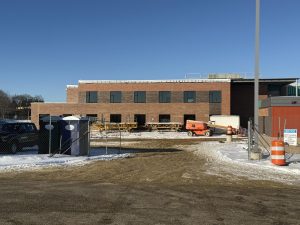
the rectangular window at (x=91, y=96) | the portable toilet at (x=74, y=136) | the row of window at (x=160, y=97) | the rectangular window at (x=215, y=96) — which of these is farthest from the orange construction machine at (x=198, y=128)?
the portable toilet at (x=74, y=136)

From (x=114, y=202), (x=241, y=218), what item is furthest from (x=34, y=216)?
(x=241, y=218)

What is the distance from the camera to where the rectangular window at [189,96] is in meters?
62.3

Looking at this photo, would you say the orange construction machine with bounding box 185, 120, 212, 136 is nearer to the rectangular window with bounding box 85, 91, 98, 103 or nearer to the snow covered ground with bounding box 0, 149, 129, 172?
the rectangular window with bounding box 85, 91, 98, 103

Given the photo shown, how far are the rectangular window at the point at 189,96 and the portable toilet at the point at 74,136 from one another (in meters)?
42.1

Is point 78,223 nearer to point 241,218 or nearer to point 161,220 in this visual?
point 161,220

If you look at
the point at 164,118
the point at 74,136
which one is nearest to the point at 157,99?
the point at 164,118

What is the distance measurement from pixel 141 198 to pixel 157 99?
5293cm

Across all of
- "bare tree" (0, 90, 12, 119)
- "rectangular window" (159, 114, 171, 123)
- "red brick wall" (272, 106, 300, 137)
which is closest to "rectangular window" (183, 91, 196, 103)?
"rectangular window" (159, 114, 171, 123)

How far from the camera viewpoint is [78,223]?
309 inches

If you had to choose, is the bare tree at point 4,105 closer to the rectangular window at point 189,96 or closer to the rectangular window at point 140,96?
the rectangular window at point 140,96

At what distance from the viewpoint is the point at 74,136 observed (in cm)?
2103

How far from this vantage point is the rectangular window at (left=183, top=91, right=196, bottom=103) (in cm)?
6234

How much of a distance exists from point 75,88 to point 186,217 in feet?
208

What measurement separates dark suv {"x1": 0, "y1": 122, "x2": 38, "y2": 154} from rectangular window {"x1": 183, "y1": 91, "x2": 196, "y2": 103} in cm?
4048
